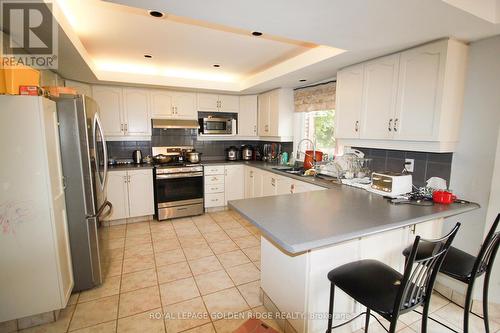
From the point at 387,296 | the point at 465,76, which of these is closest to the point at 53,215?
the point at 387,296

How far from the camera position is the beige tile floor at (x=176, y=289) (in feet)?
6.03

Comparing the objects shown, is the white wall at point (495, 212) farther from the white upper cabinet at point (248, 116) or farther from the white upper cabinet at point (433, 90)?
the white upper cabinet at point (248, 116)

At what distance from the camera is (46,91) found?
1907mm

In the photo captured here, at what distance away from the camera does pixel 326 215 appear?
1.64m

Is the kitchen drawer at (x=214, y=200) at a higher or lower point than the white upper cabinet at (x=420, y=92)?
lower

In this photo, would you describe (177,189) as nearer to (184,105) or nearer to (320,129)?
(184,105)

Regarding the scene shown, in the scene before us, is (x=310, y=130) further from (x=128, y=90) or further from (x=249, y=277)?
(x=128, y=90)

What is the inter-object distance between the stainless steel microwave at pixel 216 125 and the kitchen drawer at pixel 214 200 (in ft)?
3.70

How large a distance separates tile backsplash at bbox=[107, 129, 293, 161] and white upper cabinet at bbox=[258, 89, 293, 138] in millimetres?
326

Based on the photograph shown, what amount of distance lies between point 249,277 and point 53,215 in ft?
5.66

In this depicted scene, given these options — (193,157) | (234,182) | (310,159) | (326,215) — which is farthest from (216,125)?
(326,215)

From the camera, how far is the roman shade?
3.29 meters

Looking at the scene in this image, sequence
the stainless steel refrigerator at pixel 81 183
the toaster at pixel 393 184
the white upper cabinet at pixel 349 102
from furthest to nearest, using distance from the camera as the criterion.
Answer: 1. the white upper cabinet at pixel 349 102
2. the toaster at pixel 393 184
3. the stainless steel refrigerator at pixel 81 183

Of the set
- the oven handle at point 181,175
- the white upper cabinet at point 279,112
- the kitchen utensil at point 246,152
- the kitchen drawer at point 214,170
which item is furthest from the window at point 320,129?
the oven handle at point 181,175
